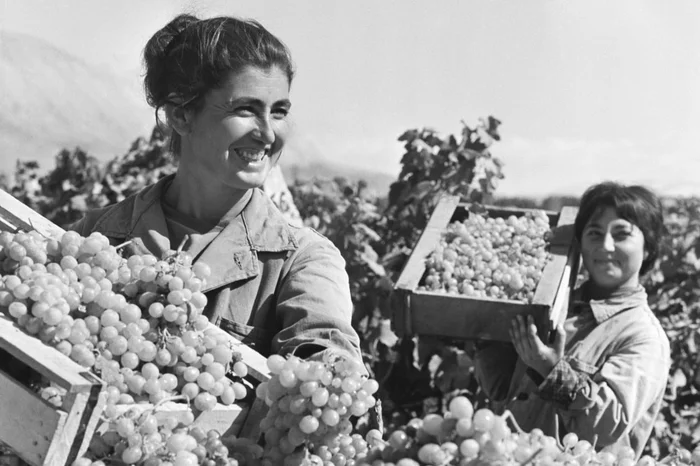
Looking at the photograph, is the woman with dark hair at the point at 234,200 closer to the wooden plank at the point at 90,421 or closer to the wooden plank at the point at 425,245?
the wooden plank at the point at 90,421

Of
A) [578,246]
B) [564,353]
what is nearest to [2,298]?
[564,353]

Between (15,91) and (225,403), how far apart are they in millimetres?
6906

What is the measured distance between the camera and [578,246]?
3.49 m

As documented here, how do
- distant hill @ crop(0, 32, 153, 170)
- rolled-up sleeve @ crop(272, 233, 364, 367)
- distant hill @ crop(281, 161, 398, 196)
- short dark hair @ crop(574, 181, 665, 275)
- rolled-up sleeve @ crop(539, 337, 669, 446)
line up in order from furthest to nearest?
distant hill @ crop(281, 161, 398, 196) → distant hill @ crop(0, 32, 153, 170) → short dark hair @ crop(574, 181, 665, 275) → rolled-up sleeve @ crop(539, 337, 669, 446) → rolled-up sleeve @ crop(272, 233, 364, 367)

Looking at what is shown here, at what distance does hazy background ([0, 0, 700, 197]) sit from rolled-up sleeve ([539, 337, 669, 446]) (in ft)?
17.7

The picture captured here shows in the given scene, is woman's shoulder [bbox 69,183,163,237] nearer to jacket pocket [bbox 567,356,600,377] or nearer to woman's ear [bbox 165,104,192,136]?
woman's ear [bbox 165,104,192,136]

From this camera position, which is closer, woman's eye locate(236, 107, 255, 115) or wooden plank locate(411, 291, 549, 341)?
woman's eye locate(236, 107, 255, 115)

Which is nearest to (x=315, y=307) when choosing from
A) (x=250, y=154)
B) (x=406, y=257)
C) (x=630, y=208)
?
(x=250, y=154)

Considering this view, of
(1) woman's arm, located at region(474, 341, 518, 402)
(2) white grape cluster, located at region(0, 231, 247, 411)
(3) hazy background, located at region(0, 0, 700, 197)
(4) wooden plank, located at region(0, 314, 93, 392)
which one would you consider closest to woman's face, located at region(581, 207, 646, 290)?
(1) woman's arm, located at region(474, 341, 518, 402)

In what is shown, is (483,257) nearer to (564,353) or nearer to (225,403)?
(564,353)

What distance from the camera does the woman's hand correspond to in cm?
302

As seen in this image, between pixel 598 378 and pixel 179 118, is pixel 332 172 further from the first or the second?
pixel 179 118

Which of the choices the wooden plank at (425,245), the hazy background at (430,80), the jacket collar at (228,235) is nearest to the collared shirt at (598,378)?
the wooden plank at (425,245)

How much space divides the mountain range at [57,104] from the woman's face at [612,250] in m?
5.26
